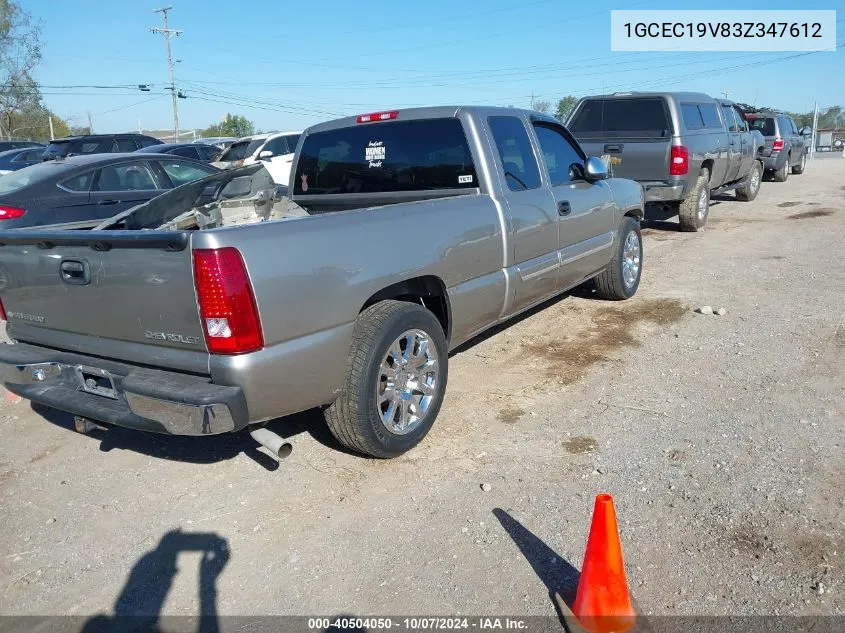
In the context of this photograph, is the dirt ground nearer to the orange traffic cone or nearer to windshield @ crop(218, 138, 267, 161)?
the orange traffic cone

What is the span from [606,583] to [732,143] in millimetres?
11690

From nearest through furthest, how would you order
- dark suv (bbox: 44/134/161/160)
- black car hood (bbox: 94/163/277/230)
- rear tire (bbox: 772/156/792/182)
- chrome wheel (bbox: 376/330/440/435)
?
chrome wheel (bbox: 376/330/440/435)
black car hood (bbox: 94/163/277/230)
dark suv (bbox: 44/134/161/160)
rear tire (bbox: 772/156/792/182)

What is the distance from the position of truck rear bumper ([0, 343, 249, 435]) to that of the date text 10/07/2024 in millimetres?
896

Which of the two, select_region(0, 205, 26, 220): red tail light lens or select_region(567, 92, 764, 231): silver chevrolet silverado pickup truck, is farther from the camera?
select_region(567, 92, 764, 231): silver chevrolet silverado pickup truck

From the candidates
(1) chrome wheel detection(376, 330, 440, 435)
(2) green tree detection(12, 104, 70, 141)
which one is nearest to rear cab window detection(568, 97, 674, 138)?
(1) chrome wheel detection(376, 330, 440, 435)

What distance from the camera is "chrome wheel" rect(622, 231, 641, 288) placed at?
677 cm

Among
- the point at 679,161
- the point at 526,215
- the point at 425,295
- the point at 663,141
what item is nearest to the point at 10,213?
the point at 425,295

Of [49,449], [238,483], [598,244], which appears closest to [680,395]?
[598,244]

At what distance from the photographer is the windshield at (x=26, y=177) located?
25.7ft

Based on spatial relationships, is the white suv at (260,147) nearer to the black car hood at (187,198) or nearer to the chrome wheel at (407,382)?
the black car hood at (187,198)

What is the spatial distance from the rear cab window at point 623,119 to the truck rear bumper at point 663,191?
2.36ft

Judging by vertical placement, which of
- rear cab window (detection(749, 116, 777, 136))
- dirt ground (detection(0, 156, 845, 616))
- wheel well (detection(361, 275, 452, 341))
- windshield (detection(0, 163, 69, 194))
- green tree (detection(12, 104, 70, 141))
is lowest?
dirt ground (detection(0, 156, 845, 616))

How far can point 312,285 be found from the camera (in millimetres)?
3152

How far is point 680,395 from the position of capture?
4.55 meters
